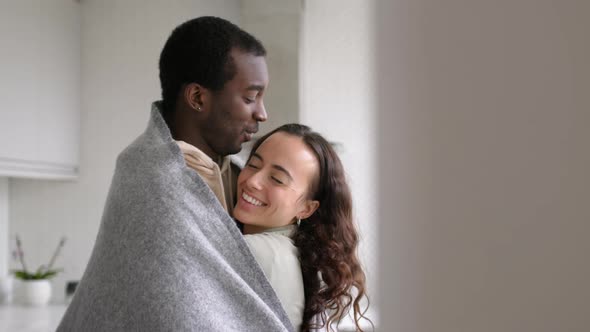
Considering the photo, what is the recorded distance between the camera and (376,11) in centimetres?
14

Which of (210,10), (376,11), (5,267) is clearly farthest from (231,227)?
(5,267)

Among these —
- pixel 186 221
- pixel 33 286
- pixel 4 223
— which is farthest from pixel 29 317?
pixel 186 221

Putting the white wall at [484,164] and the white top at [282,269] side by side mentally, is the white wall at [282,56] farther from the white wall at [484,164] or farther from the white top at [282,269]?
the white wall at [484,164]

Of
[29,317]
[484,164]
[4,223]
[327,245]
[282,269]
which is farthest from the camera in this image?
[4,223]

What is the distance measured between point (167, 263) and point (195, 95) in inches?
11.8

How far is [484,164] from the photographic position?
0.39ft

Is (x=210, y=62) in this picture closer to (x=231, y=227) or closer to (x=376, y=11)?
(x=231, y=227)

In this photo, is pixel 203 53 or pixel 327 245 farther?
pixel 327 245

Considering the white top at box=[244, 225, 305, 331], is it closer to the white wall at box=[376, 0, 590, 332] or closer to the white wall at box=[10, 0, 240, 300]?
the white wall at box=[376, 0, 590, 332]

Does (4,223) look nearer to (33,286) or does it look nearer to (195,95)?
(33,286)

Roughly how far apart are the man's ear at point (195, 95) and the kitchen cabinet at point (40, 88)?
1753 millimetres

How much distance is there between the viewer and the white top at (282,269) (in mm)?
831

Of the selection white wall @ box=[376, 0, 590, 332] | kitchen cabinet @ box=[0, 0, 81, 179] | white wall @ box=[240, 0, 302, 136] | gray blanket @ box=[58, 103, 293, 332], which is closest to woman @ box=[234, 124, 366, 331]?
gray blanket @ box=[58, 103, 293, 332]

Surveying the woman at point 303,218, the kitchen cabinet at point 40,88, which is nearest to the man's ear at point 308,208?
the woman at point 303,218
